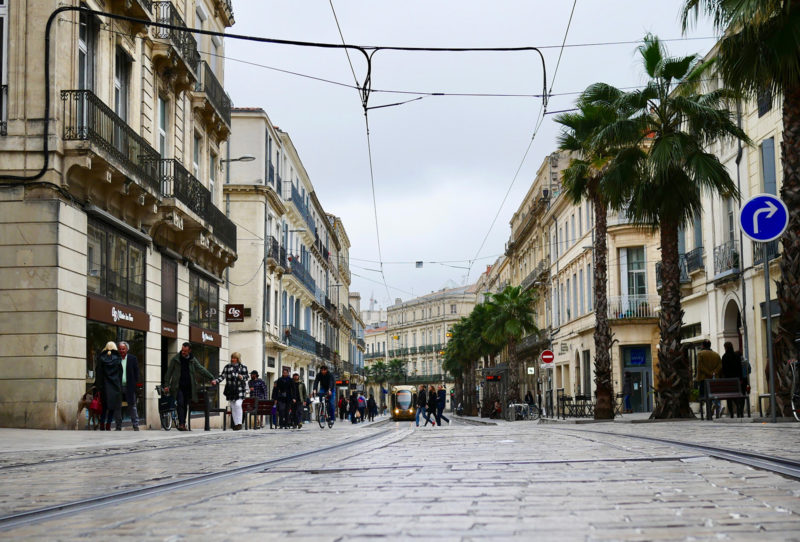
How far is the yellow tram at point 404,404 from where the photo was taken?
2825 inches

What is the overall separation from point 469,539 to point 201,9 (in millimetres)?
28742

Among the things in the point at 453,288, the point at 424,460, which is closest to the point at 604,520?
the point at 424,460

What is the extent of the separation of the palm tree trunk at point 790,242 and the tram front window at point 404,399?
55720mm

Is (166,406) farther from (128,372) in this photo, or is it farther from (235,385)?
(128,372)

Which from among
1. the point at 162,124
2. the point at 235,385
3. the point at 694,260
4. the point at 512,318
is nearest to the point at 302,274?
the point at 512,318

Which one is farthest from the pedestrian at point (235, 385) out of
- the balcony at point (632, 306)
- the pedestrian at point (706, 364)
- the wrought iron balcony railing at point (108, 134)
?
the balcony at point (632, 306)

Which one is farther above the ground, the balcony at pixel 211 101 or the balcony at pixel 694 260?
the balcony at pixel 211 101

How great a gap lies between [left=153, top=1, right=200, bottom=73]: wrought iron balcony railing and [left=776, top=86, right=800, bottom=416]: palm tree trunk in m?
13.8

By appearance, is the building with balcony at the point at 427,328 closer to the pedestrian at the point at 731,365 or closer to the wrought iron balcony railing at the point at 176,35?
the wrought iron balcony railing at the point at 176,35

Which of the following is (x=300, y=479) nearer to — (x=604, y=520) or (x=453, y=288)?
(x=604, y=520)

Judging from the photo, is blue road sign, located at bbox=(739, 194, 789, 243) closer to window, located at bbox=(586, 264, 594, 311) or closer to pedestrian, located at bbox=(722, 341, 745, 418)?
pedestrian, located at bbox=(722, 341, 745, 418)

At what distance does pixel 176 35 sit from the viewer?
26656 mm

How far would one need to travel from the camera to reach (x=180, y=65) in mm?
26688

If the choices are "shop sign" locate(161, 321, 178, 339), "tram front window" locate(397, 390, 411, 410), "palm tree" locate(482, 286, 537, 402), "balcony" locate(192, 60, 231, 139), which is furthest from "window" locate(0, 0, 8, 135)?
"tram front window" locate(397, 390, 411, 410)
